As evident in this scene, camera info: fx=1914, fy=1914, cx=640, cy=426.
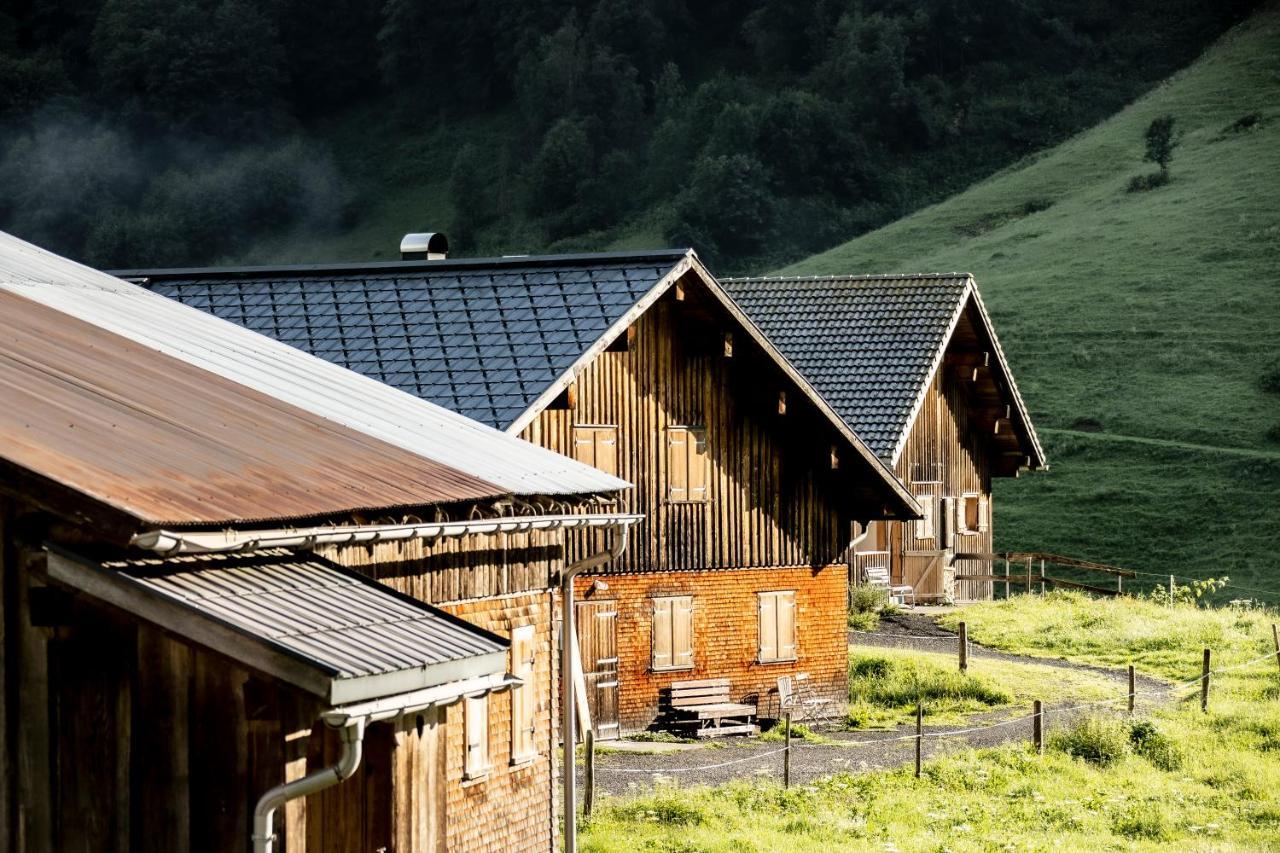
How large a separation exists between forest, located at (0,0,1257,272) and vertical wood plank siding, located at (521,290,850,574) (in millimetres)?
74229

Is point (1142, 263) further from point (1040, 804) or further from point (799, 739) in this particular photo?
point (1040, 804)

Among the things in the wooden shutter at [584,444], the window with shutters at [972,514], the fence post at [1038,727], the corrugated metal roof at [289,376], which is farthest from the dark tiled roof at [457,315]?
the window with shutters at [972,514]

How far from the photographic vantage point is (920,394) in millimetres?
33094

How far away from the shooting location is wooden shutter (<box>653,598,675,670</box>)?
25.2 m

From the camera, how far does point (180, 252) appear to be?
112000 millimetres

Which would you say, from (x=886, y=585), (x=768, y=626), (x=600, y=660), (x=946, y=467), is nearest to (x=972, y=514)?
(x=946, y=467)

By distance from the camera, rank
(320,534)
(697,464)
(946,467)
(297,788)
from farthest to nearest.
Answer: (946,467), (697,464), (320,534), (297,788)

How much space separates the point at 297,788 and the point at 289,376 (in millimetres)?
6913

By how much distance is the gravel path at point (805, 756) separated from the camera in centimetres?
2133

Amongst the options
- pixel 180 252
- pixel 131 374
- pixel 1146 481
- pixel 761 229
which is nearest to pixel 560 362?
pixel 131 374

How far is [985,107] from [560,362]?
100 meters

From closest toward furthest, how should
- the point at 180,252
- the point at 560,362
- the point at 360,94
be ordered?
the point at 560,362, the point at 180,252, the point at 360,94

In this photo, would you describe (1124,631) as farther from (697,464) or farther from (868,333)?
(697,464)

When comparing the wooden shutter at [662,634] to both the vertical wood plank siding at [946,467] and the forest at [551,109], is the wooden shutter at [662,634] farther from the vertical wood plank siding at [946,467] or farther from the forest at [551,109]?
the forest at [551,109]
